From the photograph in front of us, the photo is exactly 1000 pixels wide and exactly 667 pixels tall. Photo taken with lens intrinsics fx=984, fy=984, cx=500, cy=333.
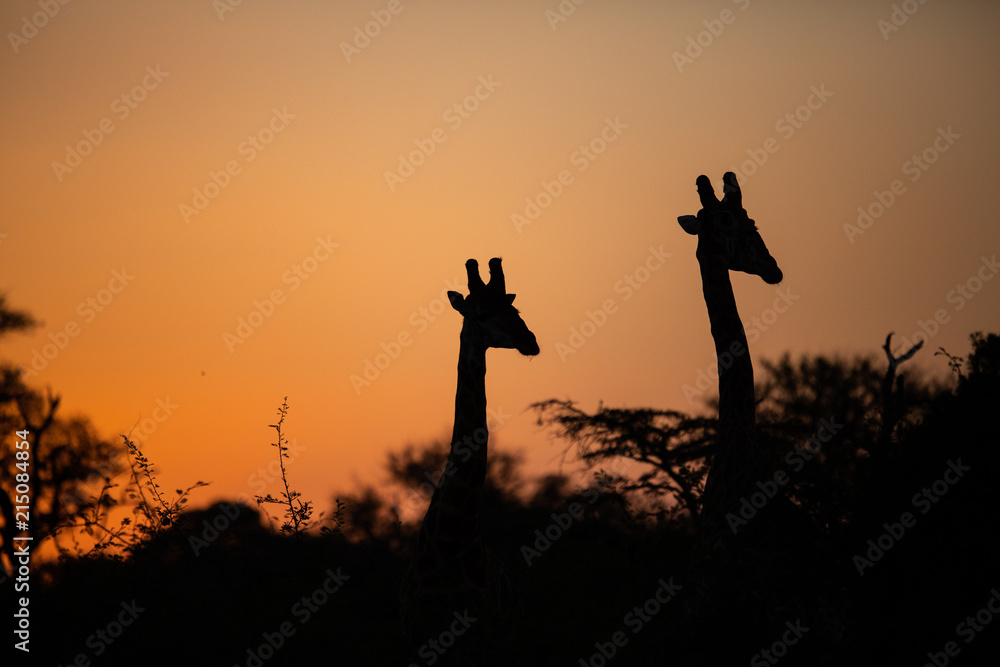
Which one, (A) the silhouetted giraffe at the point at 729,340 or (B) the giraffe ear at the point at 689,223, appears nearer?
(A) the silhouetted giraffe at the point at 729,340

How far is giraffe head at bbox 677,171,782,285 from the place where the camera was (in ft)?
36.7

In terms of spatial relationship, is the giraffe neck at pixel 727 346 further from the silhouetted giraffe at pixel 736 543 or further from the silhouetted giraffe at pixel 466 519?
the silhouetted giraffe at pixel 466 519

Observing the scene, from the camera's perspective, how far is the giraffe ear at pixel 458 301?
10828 millimetres

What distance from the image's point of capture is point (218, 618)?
39.1ft

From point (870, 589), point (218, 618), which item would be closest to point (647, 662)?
point (870, 589)

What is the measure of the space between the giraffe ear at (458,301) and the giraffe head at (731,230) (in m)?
2.76

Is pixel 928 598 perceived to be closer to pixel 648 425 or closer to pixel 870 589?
pixel 870 589

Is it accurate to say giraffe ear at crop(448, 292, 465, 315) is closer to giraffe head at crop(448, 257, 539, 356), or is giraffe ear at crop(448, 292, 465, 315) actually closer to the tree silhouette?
giraffe head at crop(448, 257, 539, 356)

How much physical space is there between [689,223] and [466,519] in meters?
4.23

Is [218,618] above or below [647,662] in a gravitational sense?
above

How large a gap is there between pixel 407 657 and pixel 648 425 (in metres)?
7.74

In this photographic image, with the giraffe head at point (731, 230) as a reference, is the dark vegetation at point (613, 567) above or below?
below

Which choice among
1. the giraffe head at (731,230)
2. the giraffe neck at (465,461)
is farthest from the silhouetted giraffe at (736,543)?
the giraffe neck at (465,461)

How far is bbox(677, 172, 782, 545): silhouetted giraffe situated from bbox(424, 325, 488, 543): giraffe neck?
236 cm
